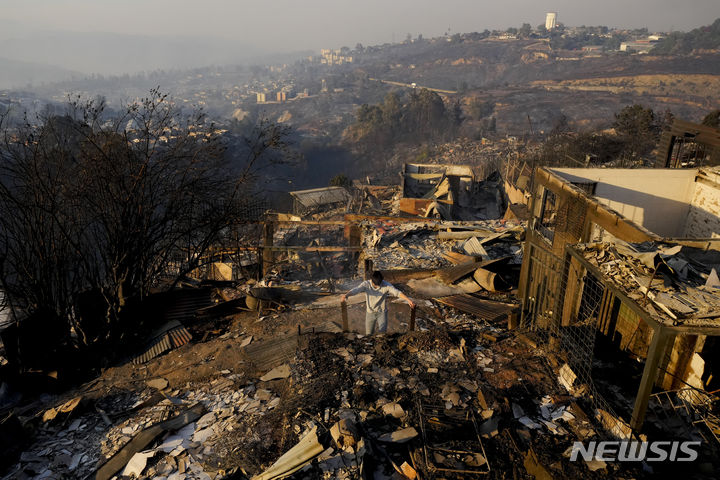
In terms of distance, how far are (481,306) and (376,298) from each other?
7.59 ft

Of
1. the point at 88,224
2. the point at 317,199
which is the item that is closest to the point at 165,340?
the point at 88,224

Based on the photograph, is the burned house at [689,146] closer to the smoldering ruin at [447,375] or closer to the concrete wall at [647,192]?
the concrete wall at [647,192]

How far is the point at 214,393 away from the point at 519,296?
4883mm

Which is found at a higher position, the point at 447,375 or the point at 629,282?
the point at 629,282

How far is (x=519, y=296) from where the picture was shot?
7.06 m

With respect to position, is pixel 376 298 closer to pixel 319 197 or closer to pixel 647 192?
pixel 647 192

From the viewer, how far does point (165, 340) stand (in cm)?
608

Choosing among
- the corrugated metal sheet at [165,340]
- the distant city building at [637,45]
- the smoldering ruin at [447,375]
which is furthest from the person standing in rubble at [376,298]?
the distant city building at [637,45]

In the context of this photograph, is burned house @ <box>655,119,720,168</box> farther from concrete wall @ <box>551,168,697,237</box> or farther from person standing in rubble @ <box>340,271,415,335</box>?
person standing in rubble @ <box>340,271,415,335</box>

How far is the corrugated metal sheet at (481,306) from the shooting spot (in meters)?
6.41

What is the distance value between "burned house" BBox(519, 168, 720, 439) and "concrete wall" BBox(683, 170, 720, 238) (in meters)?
0.02

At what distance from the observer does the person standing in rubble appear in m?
5.11

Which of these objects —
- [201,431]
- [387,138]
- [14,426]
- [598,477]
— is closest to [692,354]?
[598,477]

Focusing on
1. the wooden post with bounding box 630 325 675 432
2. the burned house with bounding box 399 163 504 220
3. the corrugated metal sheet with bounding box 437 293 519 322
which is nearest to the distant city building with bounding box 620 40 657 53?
the burned house with bounding box 399 163 504 220
